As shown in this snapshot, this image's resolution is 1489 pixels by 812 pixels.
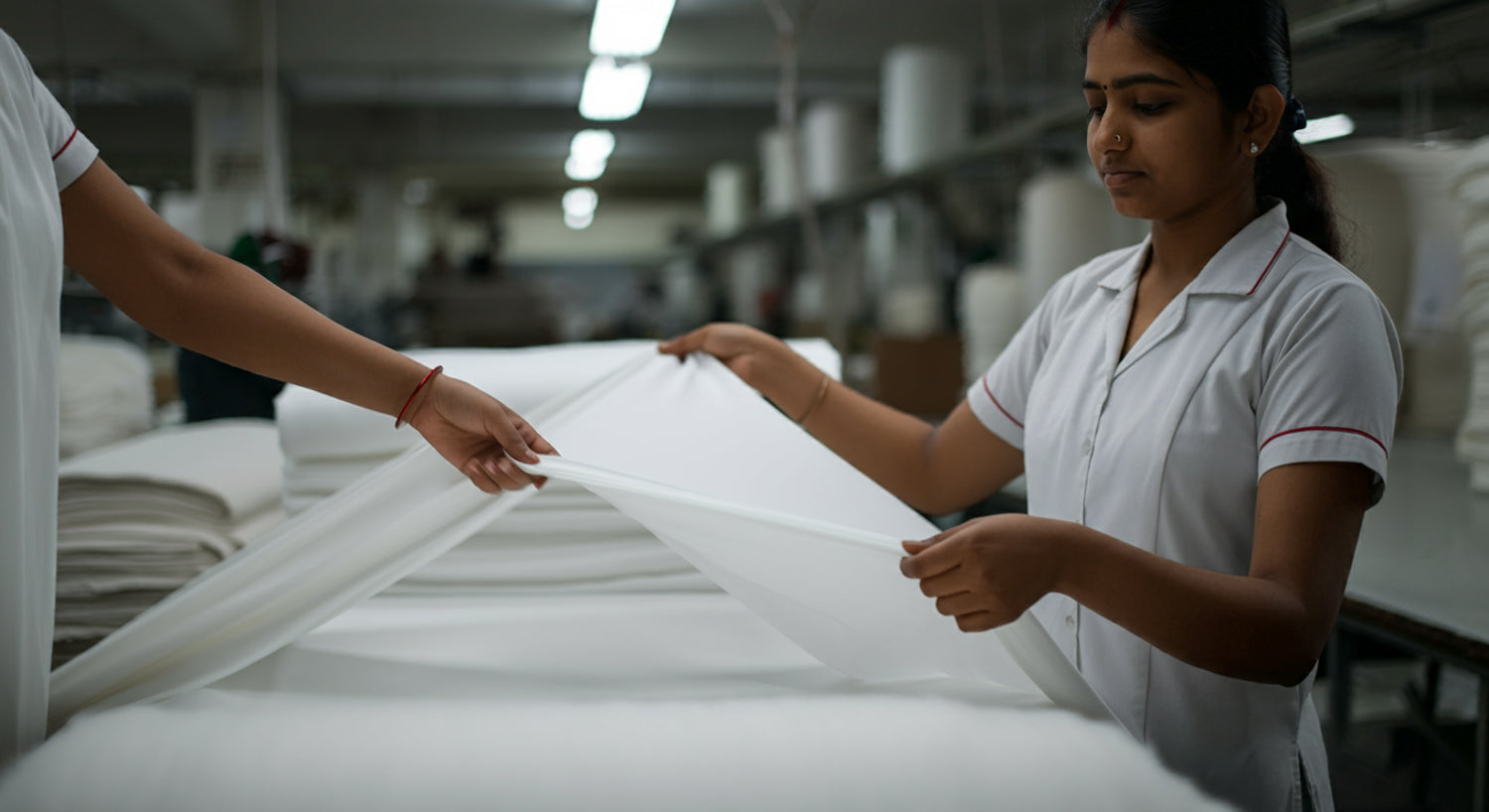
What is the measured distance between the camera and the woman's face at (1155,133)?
2.59 feet

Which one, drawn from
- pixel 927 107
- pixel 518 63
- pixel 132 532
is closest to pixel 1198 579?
pixel 132 532

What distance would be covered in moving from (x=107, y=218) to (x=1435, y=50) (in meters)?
2.21

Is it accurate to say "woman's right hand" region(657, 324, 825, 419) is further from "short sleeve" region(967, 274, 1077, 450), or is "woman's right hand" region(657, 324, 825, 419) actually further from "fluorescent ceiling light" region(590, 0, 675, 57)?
"fluorescent ceiling light" region(590, 0, 675, 57)

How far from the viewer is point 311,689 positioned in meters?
0.71

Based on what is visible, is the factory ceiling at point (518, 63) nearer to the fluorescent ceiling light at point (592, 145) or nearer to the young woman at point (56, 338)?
the fluorescent ceiling light at point (592, 145)

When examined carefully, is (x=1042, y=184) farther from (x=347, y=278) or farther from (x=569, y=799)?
(x=347, y=278)

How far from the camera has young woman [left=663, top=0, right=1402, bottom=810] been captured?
0.68 m

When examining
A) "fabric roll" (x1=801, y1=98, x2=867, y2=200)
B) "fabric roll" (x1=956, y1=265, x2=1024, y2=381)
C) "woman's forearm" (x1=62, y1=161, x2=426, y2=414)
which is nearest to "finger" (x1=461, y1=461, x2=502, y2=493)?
"woman's forearm" (x1=62, y1=161, x2=426, y2=414)

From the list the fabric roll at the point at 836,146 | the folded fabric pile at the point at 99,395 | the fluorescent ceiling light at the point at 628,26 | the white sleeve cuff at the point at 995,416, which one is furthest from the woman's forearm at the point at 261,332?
the fabric roll at the point at 836,146

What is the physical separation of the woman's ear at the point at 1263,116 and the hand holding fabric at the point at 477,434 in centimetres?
61

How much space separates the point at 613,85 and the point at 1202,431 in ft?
18.3

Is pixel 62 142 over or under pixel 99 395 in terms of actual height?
over

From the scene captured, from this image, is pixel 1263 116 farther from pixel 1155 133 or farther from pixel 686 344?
pixel 686 344

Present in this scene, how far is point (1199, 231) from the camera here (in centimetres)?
88
